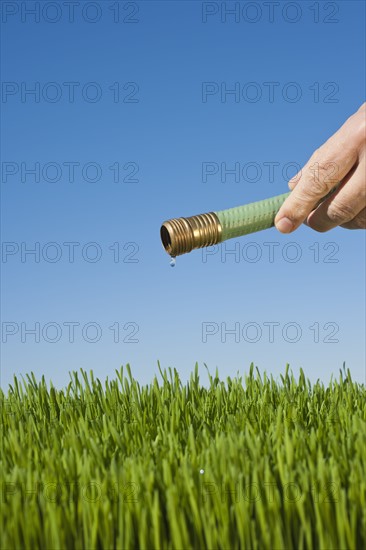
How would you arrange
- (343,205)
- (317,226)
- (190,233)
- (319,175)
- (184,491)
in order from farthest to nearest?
(317,226) < (343,205) < (319,175) < (190,233) < (184,491)

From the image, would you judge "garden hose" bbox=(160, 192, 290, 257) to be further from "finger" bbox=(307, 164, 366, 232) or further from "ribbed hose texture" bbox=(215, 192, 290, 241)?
"finger" bbox=(307, 164, 366, 232)

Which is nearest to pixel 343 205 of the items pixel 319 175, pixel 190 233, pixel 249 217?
pixel 319 175

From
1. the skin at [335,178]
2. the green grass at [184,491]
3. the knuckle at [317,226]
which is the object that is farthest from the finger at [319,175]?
the green grass at [184,491]

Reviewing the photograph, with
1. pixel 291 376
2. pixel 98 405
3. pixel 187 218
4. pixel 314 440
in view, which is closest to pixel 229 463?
pixel 314 440

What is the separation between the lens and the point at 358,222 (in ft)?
9.44

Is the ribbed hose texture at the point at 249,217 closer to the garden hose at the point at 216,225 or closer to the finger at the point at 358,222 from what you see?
the garden hose at the point at 216,225

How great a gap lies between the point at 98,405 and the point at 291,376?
2.94 feet

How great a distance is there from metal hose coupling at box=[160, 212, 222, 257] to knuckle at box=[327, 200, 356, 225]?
19.9 inches

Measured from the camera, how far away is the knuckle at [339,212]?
2688 millimetres

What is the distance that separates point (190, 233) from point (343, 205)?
0.67 meters

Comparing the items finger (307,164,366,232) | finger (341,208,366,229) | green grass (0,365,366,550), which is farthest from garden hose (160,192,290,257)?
green grass (0,365,366,550)

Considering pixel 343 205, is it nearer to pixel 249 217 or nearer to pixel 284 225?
pixel 284 225

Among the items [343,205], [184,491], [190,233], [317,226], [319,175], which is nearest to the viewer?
[184,491]

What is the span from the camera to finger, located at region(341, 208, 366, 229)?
2820 millimetres
